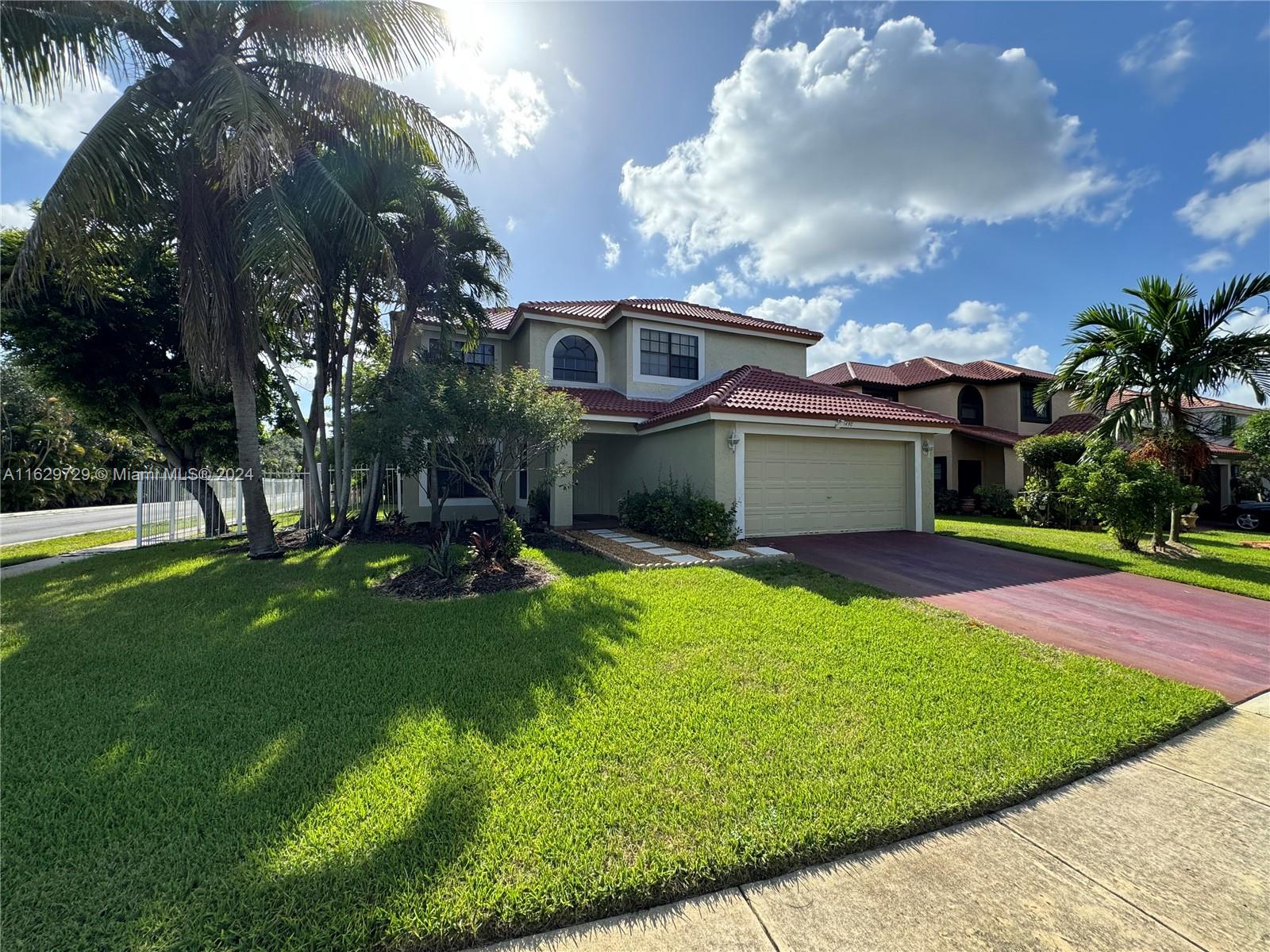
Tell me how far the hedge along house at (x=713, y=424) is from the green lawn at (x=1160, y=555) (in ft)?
7.51

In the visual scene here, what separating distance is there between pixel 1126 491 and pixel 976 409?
14.6 meters

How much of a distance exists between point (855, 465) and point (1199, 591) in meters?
6.61

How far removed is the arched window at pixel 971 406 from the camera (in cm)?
2305

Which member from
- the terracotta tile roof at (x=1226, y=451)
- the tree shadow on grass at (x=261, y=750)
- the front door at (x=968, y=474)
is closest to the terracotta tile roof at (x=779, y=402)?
the tree shadow on grass at (x=261, y=750)

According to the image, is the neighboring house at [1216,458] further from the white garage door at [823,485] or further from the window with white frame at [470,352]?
the window with white frame at [470,352]

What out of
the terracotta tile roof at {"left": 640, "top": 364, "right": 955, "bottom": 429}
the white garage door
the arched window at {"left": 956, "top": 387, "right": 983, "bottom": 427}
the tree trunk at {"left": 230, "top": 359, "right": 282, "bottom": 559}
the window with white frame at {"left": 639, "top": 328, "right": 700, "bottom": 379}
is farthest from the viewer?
the arched window at {"left": 956, "top": 387, "right": 983, "bottom": 427}

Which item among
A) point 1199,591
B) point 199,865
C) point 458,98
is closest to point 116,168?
point 458,98

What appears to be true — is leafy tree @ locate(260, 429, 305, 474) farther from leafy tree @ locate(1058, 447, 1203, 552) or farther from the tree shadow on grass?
leafy tree @ locate(1058, 447, 1203, 552)

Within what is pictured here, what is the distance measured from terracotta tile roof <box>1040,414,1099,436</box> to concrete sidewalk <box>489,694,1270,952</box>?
22741 millimetres

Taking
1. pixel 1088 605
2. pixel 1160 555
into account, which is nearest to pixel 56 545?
pixel 1088 605

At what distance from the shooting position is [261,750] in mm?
3521

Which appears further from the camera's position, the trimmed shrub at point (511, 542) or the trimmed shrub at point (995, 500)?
Result: the trimmed shrub at point (995, 500)

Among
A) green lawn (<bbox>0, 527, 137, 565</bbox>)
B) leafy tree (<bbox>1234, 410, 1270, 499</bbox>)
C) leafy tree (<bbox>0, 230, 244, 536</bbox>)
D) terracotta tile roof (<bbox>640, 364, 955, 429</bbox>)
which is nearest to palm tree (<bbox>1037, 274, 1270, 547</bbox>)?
terracotta tile roof (<bbox>640, 364, 955, 429</bbox>)

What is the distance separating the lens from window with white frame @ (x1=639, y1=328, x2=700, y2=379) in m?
16.1
